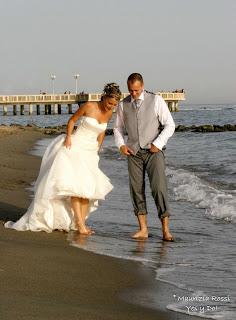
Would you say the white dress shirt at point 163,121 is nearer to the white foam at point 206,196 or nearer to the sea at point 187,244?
the sea at point 187,244

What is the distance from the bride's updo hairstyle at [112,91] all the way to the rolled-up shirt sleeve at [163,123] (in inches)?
14.8

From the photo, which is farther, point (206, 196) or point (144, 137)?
point (206, 196)

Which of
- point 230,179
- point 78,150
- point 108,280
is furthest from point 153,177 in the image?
point 230,179

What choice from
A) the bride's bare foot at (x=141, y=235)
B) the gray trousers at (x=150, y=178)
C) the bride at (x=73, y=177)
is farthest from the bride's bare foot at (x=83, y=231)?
the gray trousers at (x=150, y=178)

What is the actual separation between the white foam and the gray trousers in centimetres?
142

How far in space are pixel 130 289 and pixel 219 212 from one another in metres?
4.26

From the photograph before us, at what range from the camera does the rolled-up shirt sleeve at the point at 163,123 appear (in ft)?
20.7

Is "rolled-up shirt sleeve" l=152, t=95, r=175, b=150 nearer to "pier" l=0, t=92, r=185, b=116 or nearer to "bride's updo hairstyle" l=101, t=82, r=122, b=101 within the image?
"bride's updo hairstyle" l=101, t=82, r=122, b=101

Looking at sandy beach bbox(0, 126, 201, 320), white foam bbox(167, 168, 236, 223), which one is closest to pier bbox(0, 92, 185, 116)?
white foam bbox(167, 168, 236, 223)

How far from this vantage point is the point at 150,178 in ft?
21.6

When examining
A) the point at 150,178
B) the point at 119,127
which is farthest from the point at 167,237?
the point at 119,127

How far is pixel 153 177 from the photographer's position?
6.52 m

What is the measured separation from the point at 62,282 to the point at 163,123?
2586 mm

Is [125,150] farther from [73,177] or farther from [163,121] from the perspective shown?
[73,177]
